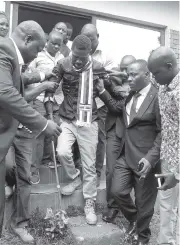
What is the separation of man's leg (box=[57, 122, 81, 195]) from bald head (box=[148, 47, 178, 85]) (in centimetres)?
144

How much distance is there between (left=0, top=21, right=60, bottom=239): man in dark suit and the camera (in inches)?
103

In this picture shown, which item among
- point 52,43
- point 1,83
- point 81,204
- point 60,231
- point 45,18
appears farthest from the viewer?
point 45,18

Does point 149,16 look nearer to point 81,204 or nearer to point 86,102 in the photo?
point 86,102

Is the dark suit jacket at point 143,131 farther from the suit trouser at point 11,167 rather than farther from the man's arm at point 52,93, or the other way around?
the suit trouser at point 11,167

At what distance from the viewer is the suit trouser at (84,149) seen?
13.5 ft

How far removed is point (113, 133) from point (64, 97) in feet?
2.61

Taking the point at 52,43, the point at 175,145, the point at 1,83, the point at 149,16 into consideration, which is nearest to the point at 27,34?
the point at 1,83

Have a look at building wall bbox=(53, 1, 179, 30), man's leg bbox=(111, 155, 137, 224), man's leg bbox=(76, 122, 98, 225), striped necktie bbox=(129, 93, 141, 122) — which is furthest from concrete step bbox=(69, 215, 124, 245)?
building wall bbox=(53, 1, 179, 30)

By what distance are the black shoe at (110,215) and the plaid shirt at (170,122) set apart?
1.26 metres

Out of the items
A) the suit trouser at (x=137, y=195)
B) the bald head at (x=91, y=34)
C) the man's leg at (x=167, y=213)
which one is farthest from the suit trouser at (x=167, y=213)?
the bald head at (x=91, y=34)

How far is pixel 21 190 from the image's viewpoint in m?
3.57

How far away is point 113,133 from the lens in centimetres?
421

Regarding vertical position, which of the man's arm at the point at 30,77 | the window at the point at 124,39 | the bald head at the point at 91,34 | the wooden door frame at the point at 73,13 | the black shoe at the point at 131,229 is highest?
the wooden door frame at the point at 73,13

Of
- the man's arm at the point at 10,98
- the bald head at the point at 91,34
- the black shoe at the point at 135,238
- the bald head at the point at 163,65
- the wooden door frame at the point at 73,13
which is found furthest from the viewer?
the wooden door frame at the point at 73,13
